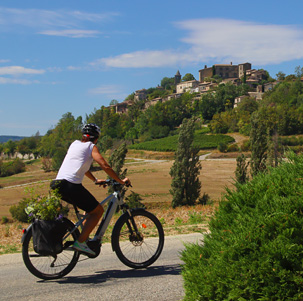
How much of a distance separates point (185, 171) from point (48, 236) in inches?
930

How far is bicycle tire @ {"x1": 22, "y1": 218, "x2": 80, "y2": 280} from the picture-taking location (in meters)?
4.95

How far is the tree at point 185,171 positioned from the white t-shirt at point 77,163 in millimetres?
22880

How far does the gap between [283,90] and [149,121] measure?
152 ft

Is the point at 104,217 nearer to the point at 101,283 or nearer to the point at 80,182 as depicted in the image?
the point at 80,182

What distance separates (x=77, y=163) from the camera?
16.5 ft

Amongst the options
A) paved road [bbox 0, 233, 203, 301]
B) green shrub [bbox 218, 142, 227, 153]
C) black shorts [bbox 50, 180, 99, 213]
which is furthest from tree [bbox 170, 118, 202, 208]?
green shrub [bbox 218, 142, 227, 153]

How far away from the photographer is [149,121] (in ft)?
443

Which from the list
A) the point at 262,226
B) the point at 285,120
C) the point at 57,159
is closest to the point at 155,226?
the point at 262,226

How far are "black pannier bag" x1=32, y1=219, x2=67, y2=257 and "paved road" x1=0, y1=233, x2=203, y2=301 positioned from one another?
401 millimetres

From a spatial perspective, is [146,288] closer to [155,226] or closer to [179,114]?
[155,226]

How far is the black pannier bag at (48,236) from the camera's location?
4.75 m

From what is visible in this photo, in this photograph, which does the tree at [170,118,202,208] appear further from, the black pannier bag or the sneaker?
the black pannier bag

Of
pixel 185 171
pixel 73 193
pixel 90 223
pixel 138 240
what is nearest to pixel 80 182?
pixel 73 193

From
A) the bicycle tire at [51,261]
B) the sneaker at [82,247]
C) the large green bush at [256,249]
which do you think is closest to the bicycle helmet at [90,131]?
the bicycle tire at [51,261]
